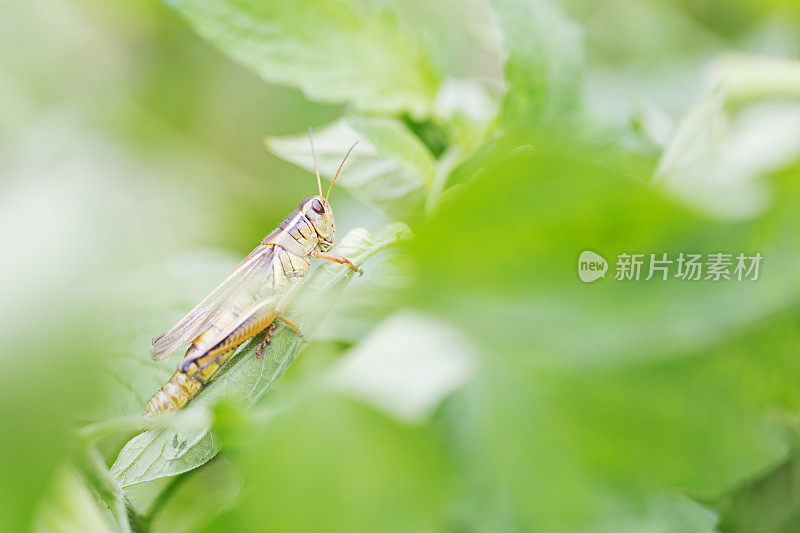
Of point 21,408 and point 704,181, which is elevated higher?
point 704,181

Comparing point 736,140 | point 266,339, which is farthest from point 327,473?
point 736,140

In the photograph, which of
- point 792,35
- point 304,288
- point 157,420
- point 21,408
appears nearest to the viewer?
point 21,408

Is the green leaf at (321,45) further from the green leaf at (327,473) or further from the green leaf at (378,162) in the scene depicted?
the green leaf at (327,473)

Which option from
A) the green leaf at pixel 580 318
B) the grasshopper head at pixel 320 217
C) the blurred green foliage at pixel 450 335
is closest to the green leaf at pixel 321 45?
the blurred green foliage at pixel 450 335

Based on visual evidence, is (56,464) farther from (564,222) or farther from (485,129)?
(485,129)

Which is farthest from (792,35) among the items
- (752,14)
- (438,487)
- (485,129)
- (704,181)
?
(438,487)

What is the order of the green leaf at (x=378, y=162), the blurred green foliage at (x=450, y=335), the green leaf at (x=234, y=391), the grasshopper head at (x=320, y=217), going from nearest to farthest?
the blurred green foliage at (x=450, y=335) < the green leaf at (x=234, y=391) < the green leaf at (x=378, y=162) < the grasshopper head at (x=320, y=217)

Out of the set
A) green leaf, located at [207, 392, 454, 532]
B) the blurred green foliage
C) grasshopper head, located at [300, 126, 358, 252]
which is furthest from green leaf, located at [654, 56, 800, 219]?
grasshopper head, located at [300, 126, 358, 252]
